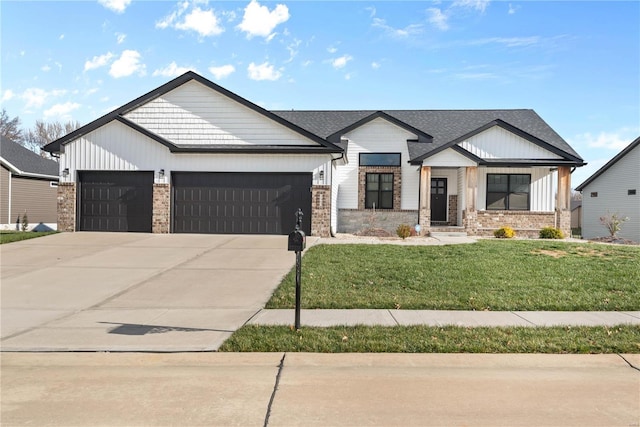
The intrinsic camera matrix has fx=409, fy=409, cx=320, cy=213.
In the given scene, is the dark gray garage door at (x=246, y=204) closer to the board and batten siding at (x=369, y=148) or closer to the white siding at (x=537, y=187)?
the board and batten siding at (x=369, y=148)

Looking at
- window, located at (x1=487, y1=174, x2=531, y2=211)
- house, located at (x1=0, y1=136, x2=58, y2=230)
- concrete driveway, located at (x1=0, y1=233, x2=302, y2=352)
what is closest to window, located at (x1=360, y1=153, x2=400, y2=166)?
window, located at (x1=487, y1=174, x2=531, y2=211)

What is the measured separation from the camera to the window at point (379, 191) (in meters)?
21.1

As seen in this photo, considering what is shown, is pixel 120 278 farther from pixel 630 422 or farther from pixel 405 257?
pixel 630 422

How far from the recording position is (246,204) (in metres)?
16.3

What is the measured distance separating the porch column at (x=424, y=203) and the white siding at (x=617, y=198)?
1341 centimetres

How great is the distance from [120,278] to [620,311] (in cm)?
996

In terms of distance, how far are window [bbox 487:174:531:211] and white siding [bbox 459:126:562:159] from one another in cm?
119

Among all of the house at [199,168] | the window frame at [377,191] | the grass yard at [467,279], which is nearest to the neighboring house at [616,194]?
the house at [199,168]

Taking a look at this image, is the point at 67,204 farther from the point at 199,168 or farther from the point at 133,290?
the point at 133,290

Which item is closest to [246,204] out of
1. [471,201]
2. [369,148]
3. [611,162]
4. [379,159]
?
[369,148]

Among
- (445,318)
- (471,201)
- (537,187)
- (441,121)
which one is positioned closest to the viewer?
(445,318)

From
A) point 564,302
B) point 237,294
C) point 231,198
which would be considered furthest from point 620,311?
point 231,198

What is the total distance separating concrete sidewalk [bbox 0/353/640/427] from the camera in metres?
3.48

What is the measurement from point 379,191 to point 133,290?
14793mm
